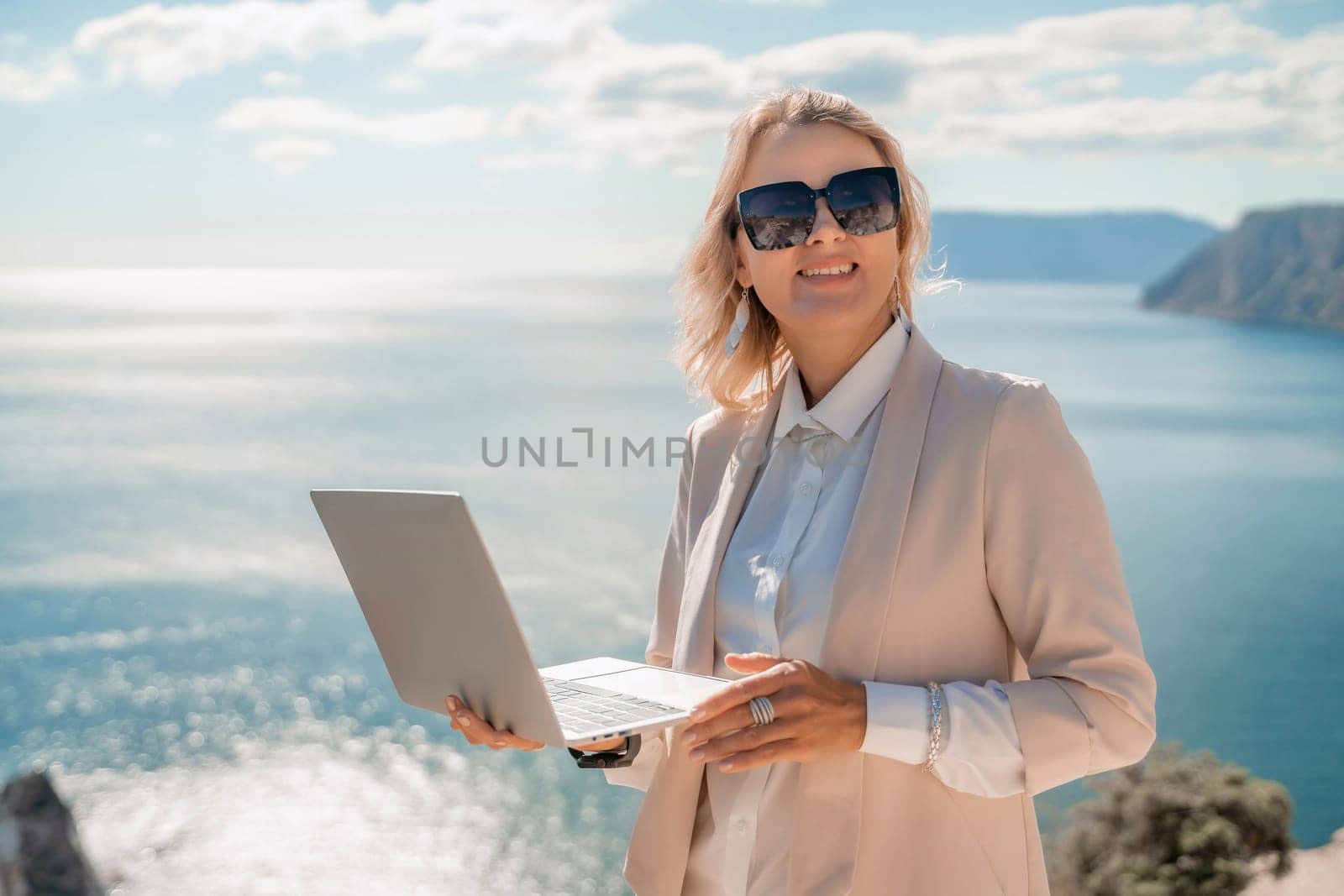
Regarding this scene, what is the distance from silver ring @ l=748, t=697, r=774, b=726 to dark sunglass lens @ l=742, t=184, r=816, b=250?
63 centimetres

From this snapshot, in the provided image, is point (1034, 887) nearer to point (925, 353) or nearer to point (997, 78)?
point (925, 353)

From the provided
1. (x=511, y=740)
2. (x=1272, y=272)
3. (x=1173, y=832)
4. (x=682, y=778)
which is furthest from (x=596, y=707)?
(x=1272, y=272)

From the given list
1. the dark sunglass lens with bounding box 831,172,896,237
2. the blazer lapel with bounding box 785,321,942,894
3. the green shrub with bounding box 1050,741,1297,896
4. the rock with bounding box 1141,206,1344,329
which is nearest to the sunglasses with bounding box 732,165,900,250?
the dark sunglass lens with bounding box 831,172,896,237

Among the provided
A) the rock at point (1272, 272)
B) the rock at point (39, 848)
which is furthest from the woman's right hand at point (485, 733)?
the rock at point (1272, 272)

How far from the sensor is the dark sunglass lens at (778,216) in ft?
5.24

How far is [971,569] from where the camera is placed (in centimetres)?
141

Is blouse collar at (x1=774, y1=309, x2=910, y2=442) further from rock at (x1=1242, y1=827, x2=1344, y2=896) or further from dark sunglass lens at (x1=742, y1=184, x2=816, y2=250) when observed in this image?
rock at (x1=1242, y1=827, x2=1344, y2=896)

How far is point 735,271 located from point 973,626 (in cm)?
70

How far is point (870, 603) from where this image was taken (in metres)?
1.41

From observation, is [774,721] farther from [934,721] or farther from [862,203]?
[862,203]

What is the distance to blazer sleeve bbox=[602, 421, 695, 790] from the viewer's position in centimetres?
174

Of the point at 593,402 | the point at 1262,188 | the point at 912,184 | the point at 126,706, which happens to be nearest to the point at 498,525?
the point at 593,402

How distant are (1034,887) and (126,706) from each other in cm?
710

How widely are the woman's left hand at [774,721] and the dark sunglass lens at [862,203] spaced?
60 cm
